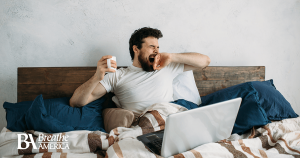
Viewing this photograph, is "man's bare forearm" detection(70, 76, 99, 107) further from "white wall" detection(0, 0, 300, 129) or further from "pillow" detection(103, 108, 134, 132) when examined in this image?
"white wall" detection(0, 0, 300, 129)

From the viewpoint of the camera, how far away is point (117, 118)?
4.04 ft

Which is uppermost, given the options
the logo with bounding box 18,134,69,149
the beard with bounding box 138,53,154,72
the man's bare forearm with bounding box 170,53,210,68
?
the man's bare forearm with bounding box 170,53,210,68

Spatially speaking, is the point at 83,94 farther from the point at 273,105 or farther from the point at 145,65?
the point at 273,105

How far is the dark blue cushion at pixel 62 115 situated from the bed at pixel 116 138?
8cm

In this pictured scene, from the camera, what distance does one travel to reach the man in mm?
1401

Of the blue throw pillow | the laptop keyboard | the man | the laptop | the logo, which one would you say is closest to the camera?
the laptop

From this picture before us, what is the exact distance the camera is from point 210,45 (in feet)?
6.29

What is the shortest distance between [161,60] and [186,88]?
38cm

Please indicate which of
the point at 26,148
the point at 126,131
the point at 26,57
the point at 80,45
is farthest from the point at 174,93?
the point at 26,57

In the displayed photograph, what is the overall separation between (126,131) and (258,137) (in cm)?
72

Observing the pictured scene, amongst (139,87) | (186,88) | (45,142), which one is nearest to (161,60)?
(139,87)

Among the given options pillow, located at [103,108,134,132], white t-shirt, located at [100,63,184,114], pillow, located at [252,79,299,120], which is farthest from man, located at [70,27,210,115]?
pillow, located at [252,79,299,120]

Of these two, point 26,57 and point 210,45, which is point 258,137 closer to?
point 210,45

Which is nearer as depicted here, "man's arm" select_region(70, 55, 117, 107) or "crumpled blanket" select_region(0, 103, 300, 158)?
"crumpled blanket" select_region(0, 103, 300, 158)
